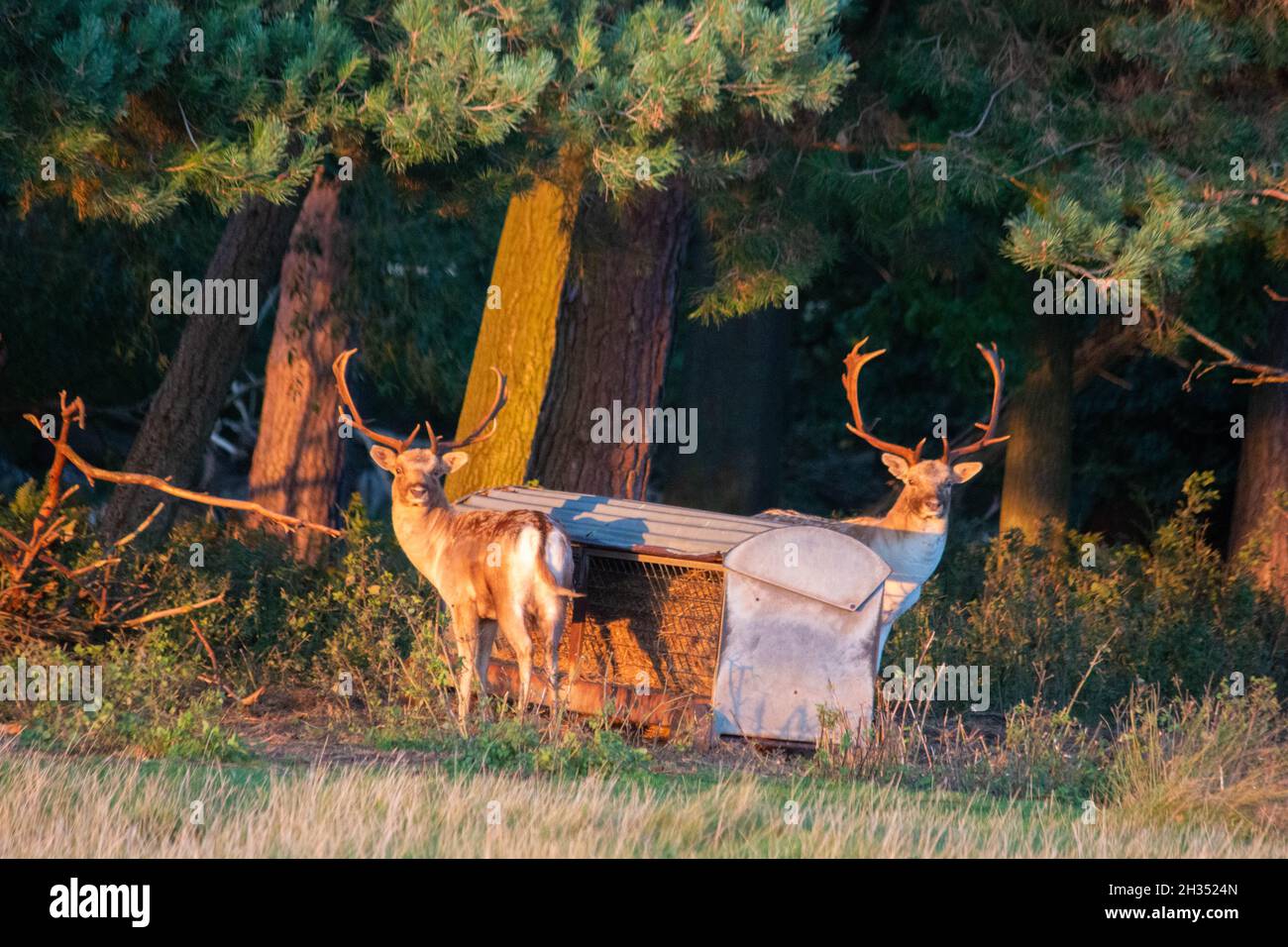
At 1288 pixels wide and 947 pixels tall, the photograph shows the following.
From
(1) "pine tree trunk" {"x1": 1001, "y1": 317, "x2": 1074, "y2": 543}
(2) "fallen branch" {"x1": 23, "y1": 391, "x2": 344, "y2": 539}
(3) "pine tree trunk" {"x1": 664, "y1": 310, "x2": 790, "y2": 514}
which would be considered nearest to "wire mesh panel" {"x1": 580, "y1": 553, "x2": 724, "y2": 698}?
(2) "fallen branch" {"x1": 23, "y1": 391, "x2": 344, "y2": 539}

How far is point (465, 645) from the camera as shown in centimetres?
940

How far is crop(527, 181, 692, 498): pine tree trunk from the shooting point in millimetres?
12500

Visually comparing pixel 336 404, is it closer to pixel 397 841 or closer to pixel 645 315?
pixel 645 315

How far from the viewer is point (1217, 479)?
18062 mm

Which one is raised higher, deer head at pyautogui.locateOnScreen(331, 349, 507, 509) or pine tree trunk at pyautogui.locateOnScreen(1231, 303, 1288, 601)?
pine tree trunk at pyautogui.locateOnScreen(1231, 303, 1288, 601)

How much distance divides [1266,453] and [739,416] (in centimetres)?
592

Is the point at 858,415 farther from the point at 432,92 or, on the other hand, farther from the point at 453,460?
the point at 432,92

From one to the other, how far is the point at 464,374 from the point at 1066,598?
5.95 m

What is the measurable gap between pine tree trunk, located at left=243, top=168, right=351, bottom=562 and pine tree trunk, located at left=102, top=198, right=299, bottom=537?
0.56 m

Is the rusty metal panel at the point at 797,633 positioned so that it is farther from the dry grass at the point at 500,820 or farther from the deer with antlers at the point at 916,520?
the dry grass at the point at 500,820

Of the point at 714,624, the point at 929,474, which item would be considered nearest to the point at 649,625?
the point at 714,624

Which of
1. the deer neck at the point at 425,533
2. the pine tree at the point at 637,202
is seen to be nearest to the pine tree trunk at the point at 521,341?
the pine tree at the point at 637,202

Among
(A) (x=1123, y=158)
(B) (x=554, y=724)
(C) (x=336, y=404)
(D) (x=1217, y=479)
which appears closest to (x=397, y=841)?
(B) (x=554, y=724)

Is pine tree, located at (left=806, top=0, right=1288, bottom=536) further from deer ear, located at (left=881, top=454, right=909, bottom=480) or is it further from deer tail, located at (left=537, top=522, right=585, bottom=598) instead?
deer tail, located at (left=537, top=522, right=585, bottom=598)
